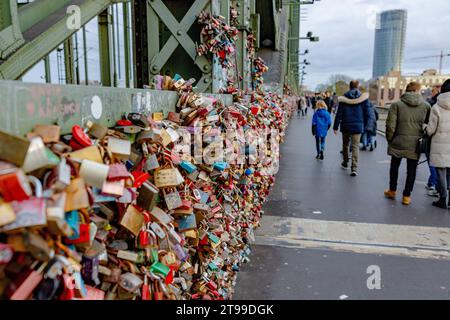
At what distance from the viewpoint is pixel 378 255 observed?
4.10 metres

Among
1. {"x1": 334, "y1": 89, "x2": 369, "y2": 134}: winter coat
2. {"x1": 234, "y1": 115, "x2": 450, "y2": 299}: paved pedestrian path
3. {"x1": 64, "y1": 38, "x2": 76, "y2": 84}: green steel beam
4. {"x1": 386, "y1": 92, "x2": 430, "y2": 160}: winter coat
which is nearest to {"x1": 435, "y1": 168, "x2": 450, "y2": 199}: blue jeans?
{"x1": 234, "y1": 115, "x2": 450, "y2": 299}: paved pedestrian path

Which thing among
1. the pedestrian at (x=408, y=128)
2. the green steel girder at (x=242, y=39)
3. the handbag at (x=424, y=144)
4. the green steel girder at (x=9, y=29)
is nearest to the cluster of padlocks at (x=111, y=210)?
the green steel girder at (x=9, y=29)

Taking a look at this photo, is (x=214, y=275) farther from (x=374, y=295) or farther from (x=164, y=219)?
(x=374, y=295)

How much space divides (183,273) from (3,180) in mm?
1458

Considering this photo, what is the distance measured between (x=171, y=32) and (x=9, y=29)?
138 cm

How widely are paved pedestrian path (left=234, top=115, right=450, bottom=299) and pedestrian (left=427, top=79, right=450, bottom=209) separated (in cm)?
39

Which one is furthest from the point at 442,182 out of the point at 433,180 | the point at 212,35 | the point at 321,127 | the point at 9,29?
the point at 9,29

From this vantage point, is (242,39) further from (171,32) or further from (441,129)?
(441,129)

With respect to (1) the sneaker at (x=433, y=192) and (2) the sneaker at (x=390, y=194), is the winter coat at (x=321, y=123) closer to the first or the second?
(1) the sneaker at (x=433, y=192)

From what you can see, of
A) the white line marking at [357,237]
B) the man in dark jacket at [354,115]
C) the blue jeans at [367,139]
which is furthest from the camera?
the blue jeans at [367,139]

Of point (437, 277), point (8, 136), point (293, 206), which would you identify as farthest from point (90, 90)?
point (293, 206)

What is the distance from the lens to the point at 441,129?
5.89 metres

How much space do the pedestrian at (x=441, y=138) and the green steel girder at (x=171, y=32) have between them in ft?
12.7

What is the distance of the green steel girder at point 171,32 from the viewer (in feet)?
12.2
